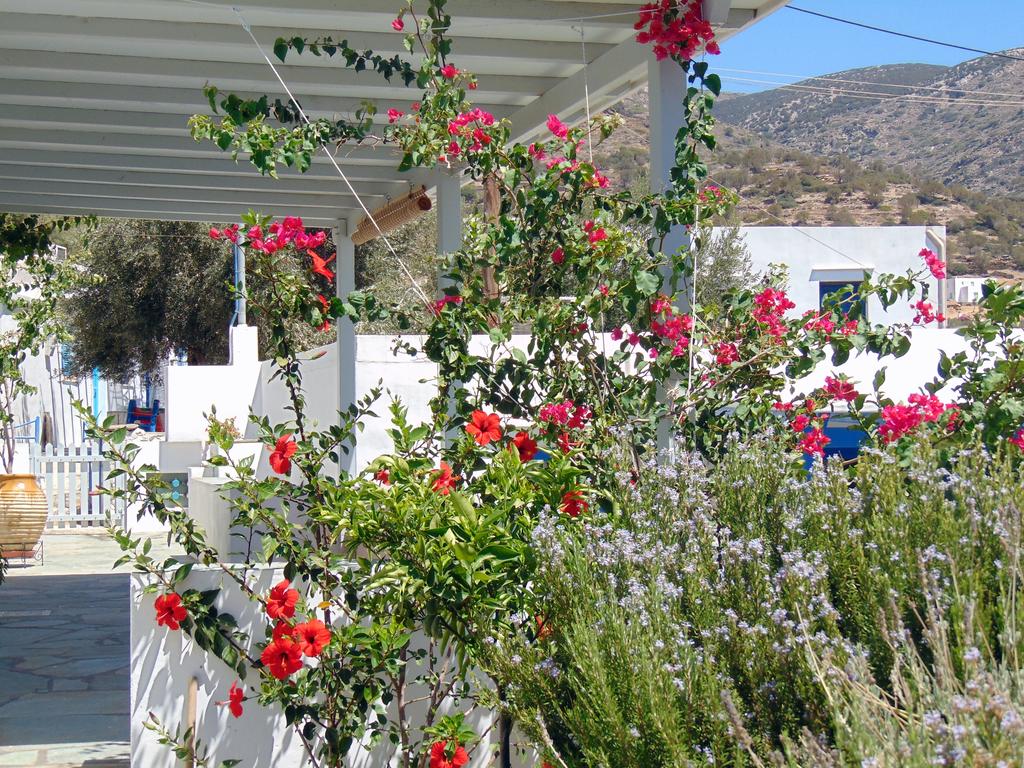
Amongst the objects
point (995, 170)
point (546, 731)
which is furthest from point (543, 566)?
point (995, 170)

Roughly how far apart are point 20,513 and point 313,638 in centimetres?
936

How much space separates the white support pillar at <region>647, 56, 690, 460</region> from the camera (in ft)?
13.7

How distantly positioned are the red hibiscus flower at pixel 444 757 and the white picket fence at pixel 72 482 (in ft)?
41.8

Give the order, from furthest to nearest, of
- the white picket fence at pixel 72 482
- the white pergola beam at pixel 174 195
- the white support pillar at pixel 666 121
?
the white picket fence at pixel 72 482, the white pergola beam at pixel 174 195, the white support pillar at pixel 666 121

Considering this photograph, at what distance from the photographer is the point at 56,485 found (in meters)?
15.3

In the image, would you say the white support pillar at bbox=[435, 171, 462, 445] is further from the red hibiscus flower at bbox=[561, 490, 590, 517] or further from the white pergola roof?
the red hibiscus flower at bbox=[561, 490, 590, 517]

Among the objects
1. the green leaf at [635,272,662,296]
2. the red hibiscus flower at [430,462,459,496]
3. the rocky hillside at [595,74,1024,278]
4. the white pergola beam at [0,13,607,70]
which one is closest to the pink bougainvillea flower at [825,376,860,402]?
the green leaf at [635,272,662,296]

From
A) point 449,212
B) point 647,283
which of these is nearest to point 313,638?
point 647,283

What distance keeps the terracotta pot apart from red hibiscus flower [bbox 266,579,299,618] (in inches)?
360

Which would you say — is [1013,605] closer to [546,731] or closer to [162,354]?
[546,731]

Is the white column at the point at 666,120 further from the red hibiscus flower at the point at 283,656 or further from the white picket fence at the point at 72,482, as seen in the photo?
the white picket fence at the point at 72,482

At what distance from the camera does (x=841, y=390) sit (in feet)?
13.4

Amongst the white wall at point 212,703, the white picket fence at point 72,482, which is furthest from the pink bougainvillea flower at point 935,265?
the white picket fence at point 72,482

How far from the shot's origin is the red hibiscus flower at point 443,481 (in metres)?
3.33
